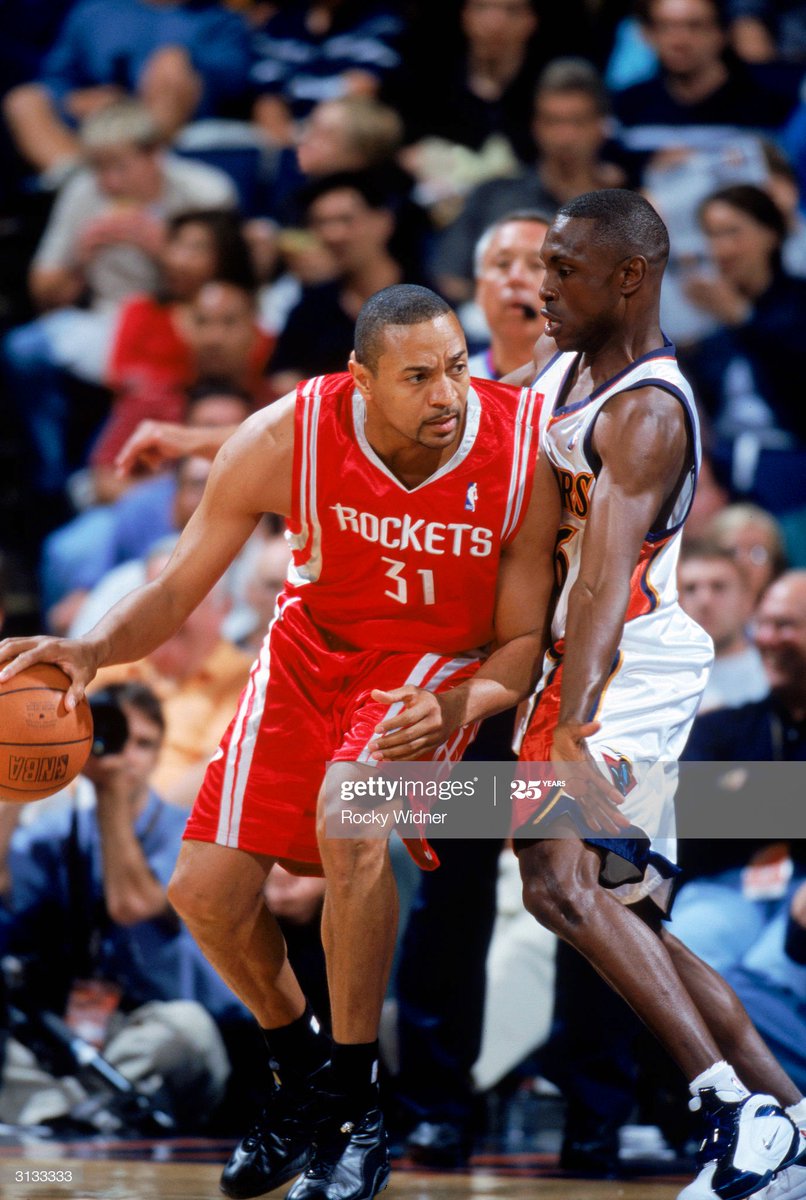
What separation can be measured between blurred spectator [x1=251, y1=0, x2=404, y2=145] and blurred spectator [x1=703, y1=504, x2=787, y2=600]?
9.62ft

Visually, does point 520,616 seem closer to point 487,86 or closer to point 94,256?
point 487,86

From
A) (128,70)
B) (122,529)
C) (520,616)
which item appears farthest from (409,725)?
(128,70)

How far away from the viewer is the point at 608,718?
115 inches

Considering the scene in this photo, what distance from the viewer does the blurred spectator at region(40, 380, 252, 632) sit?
18.5 feet

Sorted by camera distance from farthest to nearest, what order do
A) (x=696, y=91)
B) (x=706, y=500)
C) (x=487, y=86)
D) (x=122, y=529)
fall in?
(x=487, y=86)
(x=696, y=91)
(x=122, y=529)
(x=706, y=500)

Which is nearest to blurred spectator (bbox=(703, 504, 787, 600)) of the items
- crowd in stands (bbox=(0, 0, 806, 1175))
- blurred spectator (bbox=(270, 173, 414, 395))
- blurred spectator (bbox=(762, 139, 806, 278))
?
crowd in stands (bbox=(0, 0, 806, 1175))

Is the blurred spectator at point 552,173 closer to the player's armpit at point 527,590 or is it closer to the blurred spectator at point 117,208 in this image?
the blurred spectator at point 117,208

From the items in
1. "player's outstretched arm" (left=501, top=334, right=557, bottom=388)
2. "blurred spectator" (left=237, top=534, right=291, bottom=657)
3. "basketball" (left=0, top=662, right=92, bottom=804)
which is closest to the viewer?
"basketball" (left=0, top=662, right=92, bottom=804)

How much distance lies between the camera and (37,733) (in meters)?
2.93

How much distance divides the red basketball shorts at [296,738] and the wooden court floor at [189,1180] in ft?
Answer: 2.32

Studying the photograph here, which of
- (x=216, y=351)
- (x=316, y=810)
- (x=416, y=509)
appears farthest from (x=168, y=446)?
A: (x=216, y=351)

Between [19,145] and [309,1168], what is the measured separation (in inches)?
227

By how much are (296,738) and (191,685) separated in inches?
76.7

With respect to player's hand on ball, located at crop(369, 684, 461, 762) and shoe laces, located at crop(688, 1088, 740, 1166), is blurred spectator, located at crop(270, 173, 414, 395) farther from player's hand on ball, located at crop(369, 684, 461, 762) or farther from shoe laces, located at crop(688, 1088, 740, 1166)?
shoe laces, located at crop(688, 1088, 740, 1166)
